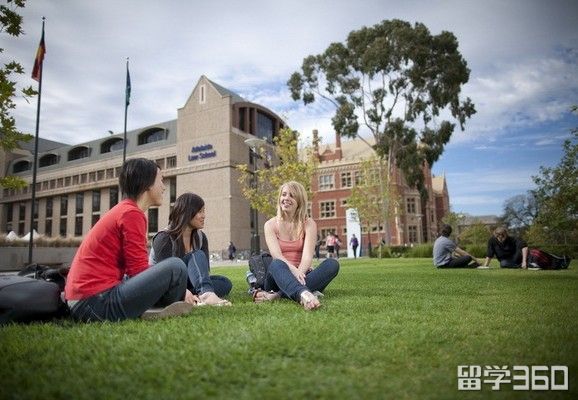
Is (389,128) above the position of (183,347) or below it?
above

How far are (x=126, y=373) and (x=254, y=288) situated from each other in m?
3.14

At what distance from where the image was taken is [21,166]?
204ft

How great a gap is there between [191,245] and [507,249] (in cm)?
999

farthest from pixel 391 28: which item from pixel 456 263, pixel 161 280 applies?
pixel 161 280

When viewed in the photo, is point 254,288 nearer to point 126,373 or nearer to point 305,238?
point 305,238

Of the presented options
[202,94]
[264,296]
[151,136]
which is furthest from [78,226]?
[264,296]

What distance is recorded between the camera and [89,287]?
312 centimetres

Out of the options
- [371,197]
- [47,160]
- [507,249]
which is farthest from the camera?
[47,160]

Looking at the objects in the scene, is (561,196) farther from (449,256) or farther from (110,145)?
(110,145)

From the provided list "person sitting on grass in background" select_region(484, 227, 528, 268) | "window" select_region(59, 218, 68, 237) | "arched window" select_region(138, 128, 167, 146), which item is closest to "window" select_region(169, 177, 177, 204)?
"arched window" select_region(138, 128, 167, 146)

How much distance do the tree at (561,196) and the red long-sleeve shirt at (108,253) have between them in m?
9.01

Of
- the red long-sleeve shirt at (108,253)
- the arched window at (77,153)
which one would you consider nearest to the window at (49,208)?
the arched window at (77,153)

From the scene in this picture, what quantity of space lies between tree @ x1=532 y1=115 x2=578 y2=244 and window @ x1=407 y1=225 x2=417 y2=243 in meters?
41.5

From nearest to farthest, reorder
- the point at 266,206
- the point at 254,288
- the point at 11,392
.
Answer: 1. the point at 11,392
2. the point at 254,288
3. the point at 266,206
